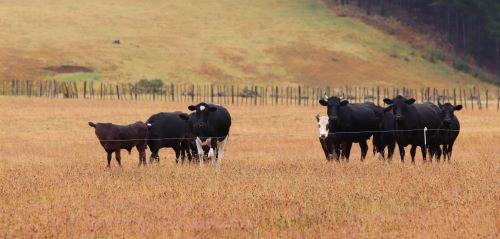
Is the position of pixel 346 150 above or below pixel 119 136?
below

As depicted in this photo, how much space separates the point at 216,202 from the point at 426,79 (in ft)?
292

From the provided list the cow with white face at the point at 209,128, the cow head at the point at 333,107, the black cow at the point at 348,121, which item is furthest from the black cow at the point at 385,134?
the cow with white face at the point at 209,128

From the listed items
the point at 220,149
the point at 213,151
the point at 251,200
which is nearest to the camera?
the point at 251,200

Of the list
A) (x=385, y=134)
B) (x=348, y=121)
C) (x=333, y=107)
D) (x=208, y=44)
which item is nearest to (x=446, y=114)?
(x=385, y=134)

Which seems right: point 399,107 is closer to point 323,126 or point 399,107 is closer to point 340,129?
point 340,129

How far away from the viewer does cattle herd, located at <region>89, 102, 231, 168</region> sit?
23859 millimetres

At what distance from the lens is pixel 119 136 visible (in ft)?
78.8

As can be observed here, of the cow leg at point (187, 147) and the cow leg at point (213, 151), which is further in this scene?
the cow leg at point (187, 147)

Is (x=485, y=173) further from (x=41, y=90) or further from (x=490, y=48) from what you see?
(x=490, y=48)

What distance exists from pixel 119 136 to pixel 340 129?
6602 mm

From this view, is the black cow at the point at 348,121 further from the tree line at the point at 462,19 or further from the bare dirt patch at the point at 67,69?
the tree line at the point at 462,19

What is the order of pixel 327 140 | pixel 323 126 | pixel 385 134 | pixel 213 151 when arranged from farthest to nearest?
1. pixel 385 134
2. pixel 327 140
3. pixel 323 126
4. pixel 213 151

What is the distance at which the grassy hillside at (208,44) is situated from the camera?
9450 centimetres

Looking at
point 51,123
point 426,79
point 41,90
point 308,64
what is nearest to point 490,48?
point 426,79
